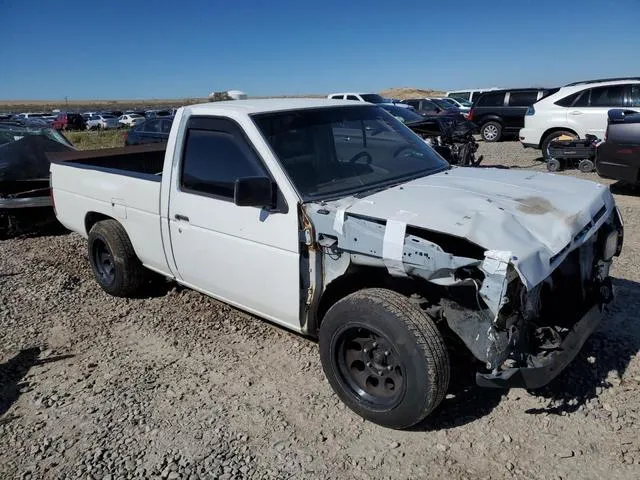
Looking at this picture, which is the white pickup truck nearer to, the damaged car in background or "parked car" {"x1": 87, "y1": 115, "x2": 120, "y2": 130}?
the damaged car in background

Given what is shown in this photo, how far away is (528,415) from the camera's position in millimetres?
3123

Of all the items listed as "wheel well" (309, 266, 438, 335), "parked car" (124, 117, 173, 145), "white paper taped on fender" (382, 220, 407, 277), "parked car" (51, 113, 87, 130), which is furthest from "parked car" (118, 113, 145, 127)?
"white paper taped on fender" (382, 220, 407, 277)

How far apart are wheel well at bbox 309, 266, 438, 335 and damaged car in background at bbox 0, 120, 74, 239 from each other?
228 inches

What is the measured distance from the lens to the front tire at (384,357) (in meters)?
2.73

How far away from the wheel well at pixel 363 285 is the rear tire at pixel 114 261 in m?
2.28

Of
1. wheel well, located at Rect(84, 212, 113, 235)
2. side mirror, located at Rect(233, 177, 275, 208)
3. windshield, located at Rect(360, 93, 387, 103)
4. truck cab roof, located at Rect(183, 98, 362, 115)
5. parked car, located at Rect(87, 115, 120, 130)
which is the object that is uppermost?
truck cab roof, located at Rect(183, 98, 362, 115)

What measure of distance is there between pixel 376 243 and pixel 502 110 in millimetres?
16902

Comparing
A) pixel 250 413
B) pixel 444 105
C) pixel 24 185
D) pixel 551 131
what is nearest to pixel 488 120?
Result: pixel 551 131

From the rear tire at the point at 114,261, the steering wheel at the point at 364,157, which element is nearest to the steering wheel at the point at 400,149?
the steering wheel at the point at 364,157

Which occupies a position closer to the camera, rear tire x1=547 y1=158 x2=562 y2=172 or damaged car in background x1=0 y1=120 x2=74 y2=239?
damaged car in background x1=0 y1=120 x2=74 y2=239

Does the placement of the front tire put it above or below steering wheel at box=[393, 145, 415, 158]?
below

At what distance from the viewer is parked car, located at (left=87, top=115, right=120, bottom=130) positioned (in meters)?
41.5

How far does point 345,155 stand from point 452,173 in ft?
2.73

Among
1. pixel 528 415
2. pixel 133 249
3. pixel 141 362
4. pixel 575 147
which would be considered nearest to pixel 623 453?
pixel 528 415
